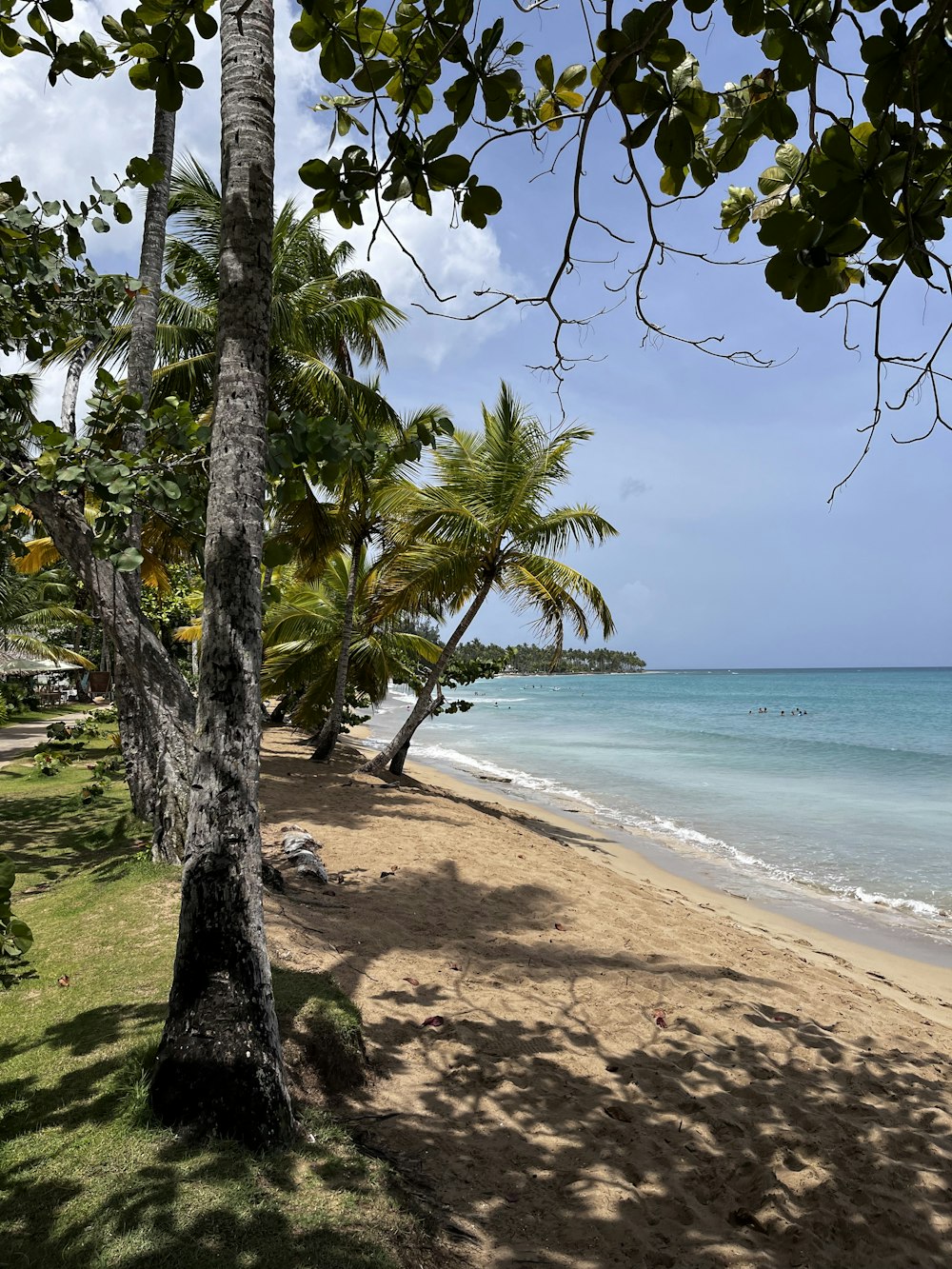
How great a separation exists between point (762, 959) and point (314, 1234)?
16.5 feet

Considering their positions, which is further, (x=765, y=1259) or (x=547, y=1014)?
(x=547, y=1014)

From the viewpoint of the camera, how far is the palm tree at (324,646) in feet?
48.8

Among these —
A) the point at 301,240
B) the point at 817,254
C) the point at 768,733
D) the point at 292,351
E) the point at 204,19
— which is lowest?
the point at 768,733

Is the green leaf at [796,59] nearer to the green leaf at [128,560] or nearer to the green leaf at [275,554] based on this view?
the green leaf at [275,554]

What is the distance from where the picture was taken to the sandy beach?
2846 millimetres

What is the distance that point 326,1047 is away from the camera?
11.1 feet

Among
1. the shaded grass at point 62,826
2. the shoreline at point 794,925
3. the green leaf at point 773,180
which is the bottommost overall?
the shoreline at point 794,925

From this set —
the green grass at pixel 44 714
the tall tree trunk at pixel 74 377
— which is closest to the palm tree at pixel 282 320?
the tall tree trunk at pixel 74 377

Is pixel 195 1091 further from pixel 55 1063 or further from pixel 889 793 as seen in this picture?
pixel 889 793

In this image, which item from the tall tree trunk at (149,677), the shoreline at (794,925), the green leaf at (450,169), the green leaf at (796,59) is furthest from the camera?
the shoreline at (794,925)

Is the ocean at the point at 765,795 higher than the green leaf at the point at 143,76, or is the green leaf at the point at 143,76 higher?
the green leaf at the point at 143,76

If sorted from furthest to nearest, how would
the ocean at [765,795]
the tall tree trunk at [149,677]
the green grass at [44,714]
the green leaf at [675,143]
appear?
the green grass at [44,714], the ocean at [765,795], the tall tree trunk at [149,677], the green leaf at [675,143]

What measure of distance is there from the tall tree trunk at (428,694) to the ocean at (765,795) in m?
3.87

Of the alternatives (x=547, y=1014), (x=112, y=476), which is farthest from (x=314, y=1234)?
(x=112, y=476)
